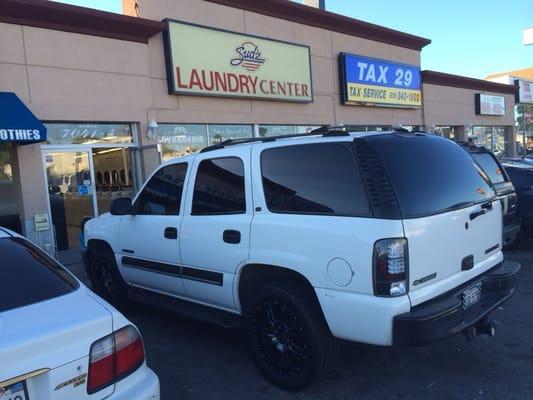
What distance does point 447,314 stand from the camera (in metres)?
3.10

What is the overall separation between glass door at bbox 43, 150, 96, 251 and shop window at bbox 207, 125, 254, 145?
3469 mm

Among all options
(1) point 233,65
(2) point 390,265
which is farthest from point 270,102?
(2) point 390,265

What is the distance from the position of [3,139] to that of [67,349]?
7020 millimetres

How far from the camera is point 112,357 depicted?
7.77 feet

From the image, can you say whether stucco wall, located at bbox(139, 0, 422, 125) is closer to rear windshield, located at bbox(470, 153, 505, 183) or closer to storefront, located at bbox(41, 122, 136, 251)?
storefront, located at bbox(41, 122, 136, 251)

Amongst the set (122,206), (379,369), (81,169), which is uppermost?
(81,169)

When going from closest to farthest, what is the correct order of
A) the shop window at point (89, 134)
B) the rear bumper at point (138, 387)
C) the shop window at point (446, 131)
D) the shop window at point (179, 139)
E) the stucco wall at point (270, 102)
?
the rear bumper at point (138, 387) → the shop window at point (89, 134) → the stucco wall at point (270, 102) → the shop window at point (179, 139) → the shop window at point (446, 131)

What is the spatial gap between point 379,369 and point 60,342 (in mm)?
2678

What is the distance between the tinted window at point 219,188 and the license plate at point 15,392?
2182 millimetres

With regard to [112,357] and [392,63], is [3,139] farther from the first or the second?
[392,63]

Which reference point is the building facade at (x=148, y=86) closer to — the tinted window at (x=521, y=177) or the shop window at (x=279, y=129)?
the shop window at (x=279, y=129)

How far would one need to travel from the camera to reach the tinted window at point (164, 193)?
4605 mm

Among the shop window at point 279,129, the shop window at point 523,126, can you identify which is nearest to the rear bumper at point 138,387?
the shop window at point 279,129

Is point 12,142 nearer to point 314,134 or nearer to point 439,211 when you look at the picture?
point 314,134
